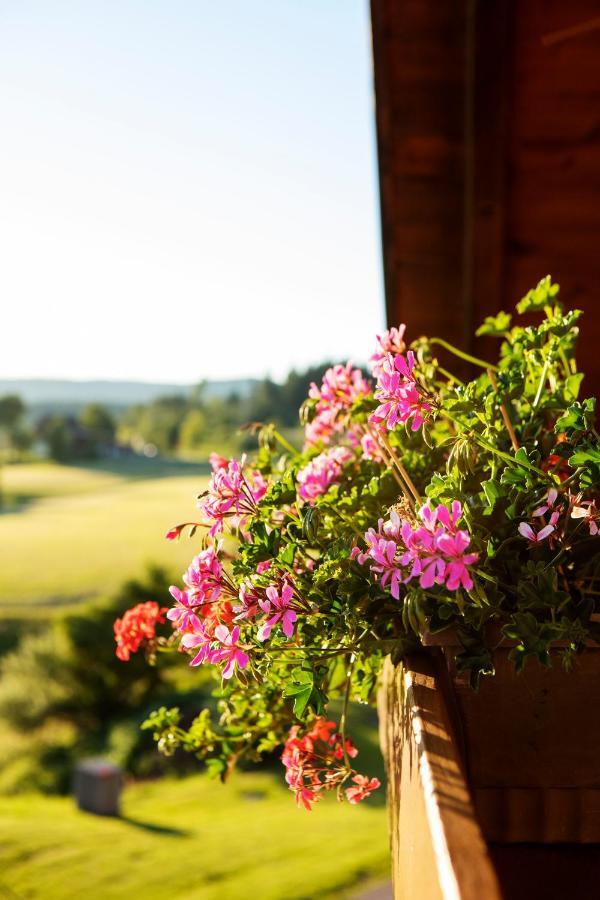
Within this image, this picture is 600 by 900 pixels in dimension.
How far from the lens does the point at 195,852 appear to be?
504 inches

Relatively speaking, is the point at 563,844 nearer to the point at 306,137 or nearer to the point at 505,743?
the point at 505,743

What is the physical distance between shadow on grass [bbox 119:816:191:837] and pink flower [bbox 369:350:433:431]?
1505cm

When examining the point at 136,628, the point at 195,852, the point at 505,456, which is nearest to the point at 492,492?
the point at 505,456

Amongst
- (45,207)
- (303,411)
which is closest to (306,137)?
(45,207)

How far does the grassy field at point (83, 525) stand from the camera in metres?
34.5

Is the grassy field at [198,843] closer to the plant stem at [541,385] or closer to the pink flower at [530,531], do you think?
the plant stem at [541,385]

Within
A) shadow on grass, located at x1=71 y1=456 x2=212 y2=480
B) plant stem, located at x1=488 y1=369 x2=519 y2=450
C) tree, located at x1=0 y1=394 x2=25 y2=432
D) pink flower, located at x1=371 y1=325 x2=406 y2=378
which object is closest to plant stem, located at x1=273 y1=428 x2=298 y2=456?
pink flower, located at x1=371 y1=325 x2=406 y2=378

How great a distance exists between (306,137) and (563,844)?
5810 cm

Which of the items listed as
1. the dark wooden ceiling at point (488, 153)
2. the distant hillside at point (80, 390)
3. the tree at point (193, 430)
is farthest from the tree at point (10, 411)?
the dark wooden ceiling at point (488, 153)

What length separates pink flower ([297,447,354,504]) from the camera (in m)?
0.80

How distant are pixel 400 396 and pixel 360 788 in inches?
14.5

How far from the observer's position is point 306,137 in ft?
179

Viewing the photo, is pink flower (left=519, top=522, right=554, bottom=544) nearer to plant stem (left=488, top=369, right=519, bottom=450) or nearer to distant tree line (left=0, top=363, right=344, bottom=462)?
plant stem (left=488, top=369, right=519, bottom=450)

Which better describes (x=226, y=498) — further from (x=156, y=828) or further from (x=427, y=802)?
(x=156, y=828)
